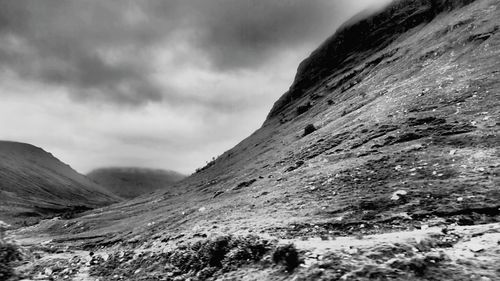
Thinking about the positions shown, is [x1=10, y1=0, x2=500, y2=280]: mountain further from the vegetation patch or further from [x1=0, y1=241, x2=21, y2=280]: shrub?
[x1=0, y1=241, x2=21, y2=280]: shrub

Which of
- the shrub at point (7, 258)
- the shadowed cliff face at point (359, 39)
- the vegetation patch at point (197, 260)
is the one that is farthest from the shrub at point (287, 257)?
the shadowed cliff face at point (359, 39)

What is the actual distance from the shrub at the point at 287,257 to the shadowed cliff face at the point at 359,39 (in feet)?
181

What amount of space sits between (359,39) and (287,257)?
76.3 m

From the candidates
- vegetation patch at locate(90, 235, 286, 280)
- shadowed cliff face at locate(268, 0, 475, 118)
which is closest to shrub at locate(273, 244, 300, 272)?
vegetation patch at locate(90, 235, 286, 280)

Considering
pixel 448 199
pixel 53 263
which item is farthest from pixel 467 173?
pixel 53 263

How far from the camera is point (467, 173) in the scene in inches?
586

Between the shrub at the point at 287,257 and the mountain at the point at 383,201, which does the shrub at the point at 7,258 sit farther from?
the shrub at the point at 287,257

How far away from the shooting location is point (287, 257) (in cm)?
957

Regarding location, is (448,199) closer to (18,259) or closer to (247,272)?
(247,272)

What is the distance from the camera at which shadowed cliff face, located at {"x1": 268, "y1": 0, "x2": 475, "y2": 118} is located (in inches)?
2368

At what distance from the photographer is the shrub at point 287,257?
917cm

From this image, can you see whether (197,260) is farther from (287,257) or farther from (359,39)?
(359,39)

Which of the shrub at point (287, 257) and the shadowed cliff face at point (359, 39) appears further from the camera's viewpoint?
the shadowed cliff face at point (359, 39)

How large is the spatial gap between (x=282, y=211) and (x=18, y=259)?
40.1ft
